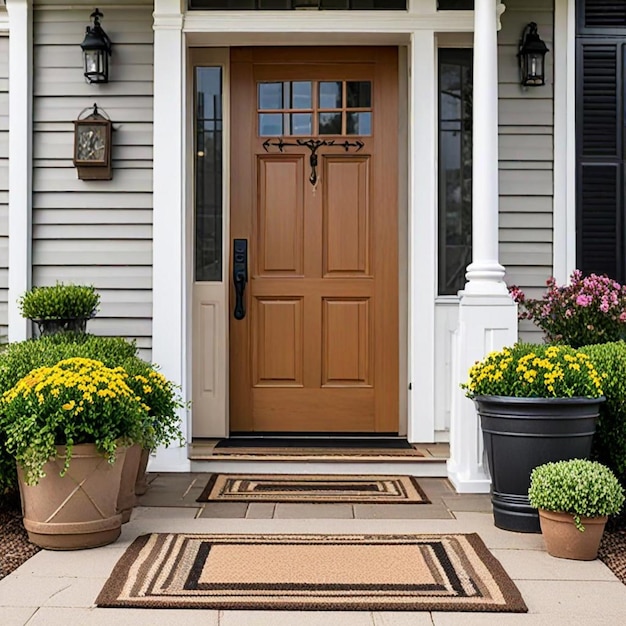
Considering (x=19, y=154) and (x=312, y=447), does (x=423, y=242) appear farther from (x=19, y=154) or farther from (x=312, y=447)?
(x=19, y=154)

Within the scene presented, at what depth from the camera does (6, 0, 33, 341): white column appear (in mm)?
4879

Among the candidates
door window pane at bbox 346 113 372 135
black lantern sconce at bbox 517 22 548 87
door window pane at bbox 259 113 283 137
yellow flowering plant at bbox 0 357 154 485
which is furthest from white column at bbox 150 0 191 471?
black lantern sconce at bbox 517 22 548 87

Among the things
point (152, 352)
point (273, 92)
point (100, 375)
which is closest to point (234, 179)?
point (273, 92)

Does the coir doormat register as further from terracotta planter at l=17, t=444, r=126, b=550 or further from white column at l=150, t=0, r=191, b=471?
terracotta planter at l=17, t=444, r=126, b=550

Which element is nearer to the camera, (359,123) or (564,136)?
(564,136)

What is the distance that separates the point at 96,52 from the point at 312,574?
307 centimetres

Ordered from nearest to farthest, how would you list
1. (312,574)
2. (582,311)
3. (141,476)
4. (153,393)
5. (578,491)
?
(312,574) → (578,491) → (153,393) → (141,476) → (582,311)

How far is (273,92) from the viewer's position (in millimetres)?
5168

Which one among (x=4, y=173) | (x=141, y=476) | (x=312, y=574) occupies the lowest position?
(x=312, y=574)

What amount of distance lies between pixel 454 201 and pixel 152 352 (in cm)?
184

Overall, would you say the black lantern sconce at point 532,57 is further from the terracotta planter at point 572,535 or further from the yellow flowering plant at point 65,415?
the yellow flowering plant at point 65,415

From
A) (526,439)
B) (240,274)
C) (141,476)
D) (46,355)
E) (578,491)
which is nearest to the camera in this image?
(578,491)

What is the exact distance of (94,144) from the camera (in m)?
4.85

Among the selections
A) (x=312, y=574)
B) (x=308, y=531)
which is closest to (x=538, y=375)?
(x=308, y=531)
